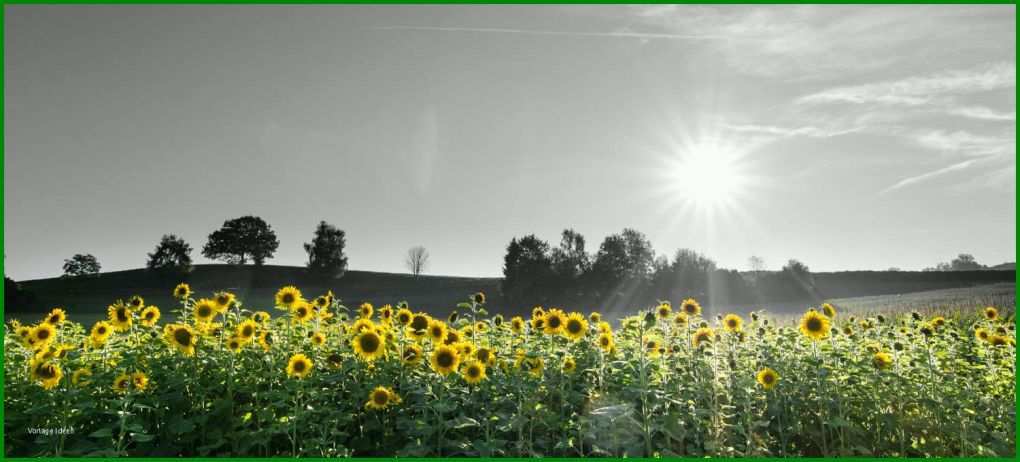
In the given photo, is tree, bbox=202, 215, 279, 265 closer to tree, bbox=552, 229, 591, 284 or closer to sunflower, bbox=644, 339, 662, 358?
tree, bbox=552, 229, 591, 284

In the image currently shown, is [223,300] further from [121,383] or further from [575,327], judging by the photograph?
[575,327]

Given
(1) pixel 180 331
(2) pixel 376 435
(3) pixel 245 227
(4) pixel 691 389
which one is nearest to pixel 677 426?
(4) pixel 691 389

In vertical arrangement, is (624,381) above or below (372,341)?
below

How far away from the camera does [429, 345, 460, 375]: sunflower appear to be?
202 inches

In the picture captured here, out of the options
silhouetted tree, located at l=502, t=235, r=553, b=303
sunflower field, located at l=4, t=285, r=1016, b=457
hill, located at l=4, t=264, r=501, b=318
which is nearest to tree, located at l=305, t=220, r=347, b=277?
hill, located at l=4, t=264, r=501, b=318

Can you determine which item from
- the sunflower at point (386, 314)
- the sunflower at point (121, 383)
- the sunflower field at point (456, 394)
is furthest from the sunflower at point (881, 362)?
the sunflower at point (121, 383)

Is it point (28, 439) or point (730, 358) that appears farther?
point (730, 358)

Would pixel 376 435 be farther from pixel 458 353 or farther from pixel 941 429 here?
pixel 941 429

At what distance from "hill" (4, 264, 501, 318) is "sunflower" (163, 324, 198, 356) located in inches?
1890

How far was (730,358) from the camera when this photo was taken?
6320 millimetres

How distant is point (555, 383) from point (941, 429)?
3.76 meters

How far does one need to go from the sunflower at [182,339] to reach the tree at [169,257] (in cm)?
6548

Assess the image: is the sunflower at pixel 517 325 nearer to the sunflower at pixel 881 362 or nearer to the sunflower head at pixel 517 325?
the sunflower head at pixel 517 325

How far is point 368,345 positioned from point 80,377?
248cm
